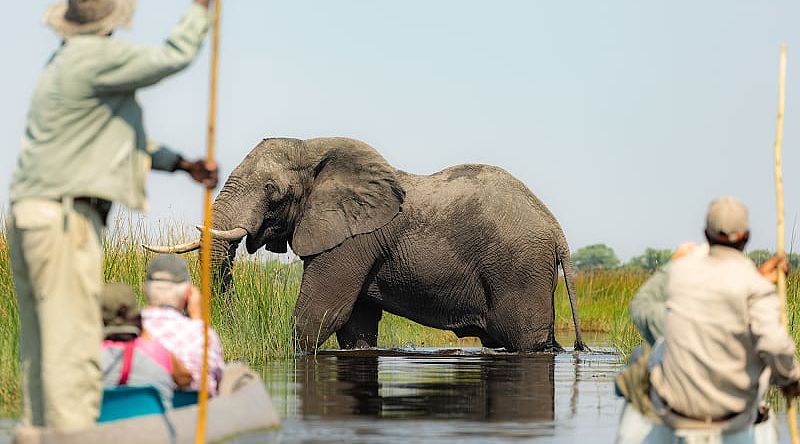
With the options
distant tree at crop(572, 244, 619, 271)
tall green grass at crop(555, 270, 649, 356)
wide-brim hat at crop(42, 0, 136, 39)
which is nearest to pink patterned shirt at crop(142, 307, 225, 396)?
wide-brim hat at crop(42, 0, 136, 39)

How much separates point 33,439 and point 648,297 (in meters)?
2.97

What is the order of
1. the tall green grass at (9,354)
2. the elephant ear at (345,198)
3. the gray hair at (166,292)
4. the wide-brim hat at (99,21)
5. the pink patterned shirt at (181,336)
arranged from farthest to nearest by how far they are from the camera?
the elephant ear at (345,198)
the tall green grass at (9,354)
the gray hair at (166,292)
the pink patterned shirt at (181,336)
the wide-brim hat at (99,21)

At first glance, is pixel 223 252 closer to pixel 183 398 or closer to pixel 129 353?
pixel 183 398

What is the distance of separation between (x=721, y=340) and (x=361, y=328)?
1379 cm

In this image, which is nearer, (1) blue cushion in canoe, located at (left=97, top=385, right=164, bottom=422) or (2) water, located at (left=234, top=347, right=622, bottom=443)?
(1) blue cushion in canoe, located at (left=97, top=385, right=164, bottom=422)

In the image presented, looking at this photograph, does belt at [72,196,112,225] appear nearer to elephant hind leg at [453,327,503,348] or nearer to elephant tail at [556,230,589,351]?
elephant hind leg at [453,327,503,348]

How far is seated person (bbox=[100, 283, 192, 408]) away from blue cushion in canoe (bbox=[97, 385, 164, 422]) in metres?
0.04

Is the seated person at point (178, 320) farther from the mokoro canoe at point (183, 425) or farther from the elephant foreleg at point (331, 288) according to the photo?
the elephant foreleg at point (331, 288)

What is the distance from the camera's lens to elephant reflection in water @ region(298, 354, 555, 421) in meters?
13.0

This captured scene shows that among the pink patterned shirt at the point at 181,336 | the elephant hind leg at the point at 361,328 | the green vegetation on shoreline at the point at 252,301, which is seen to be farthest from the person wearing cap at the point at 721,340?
the elephant hind leg at the point at 361,328

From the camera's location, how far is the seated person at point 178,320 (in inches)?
373

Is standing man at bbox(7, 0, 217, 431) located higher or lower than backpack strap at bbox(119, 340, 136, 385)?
higher

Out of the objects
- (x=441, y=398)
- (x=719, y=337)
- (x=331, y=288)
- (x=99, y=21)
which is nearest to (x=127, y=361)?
(x=99, y=21)

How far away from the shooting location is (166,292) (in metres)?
9.86
